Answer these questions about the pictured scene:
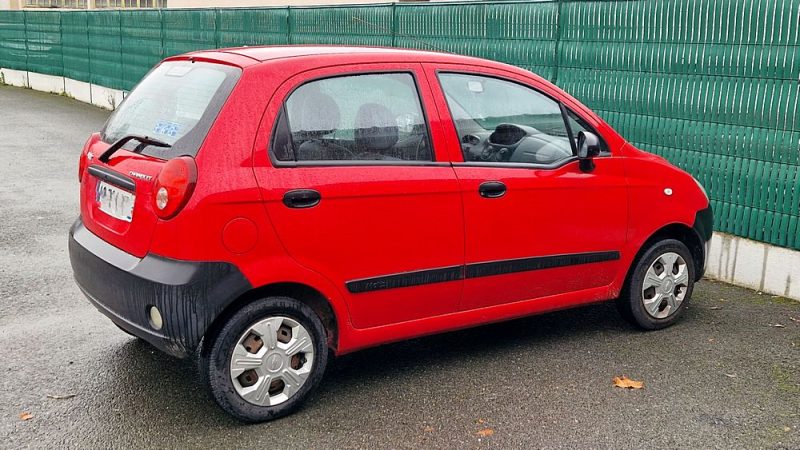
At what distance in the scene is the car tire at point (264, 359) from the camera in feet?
13.4

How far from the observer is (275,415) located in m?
4.26

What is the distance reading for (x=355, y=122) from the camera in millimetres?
4398

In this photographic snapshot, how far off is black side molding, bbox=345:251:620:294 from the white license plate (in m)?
1.08

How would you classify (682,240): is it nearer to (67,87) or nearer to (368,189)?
(368,189)

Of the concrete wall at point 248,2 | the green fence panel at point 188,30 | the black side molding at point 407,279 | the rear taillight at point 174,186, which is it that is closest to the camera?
the rear taillight at point 174,186

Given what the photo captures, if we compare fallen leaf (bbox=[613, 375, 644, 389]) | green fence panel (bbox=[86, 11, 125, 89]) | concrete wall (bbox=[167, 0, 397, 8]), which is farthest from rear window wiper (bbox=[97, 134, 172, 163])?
green fence panel (bbox=[86, 11, 125, 89])

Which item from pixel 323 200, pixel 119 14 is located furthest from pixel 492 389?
pixel 119 14

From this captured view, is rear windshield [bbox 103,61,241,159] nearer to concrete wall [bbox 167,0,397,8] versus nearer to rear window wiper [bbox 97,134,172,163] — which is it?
rear window wiper [bbox 97,134,172,163]

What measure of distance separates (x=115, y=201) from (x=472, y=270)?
1.83 metres

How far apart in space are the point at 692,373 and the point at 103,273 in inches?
123

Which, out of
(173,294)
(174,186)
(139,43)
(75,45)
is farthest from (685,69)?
(75,45)

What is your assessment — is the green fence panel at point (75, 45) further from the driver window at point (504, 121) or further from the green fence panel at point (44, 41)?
the driver window at point (504, 121)

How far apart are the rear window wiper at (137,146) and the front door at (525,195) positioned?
144 cm

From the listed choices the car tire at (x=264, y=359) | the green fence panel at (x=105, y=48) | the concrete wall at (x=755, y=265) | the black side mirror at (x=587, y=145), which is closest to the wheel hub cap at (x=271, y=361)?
the car tire at (x=264, y=359)
